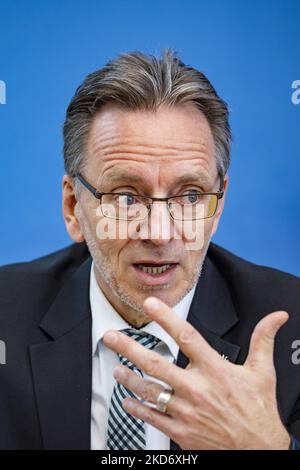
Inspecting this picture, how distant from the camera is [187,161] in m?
1.79

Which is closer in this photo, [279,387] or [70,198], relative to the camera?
[279,387]

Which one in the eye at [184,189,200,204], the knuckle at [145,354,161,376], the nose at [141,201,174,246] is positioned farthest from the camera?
the eye at [184,189,200,204]

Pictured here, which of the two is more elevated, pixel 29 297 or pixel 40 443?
pixel 29 297

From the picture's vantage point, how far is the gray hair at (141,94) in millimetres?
1849

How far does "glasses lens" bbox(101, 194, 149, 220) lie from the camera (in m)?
1.78

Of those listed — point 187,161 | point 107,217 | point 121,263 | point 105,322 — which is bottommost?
point 105,322

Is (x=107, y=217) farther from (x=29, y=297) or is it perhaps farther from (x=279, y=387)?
(x=279, y=387)

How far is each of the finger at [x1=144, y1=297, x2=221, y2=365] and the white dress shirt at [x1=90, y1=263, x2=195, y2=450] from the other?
1.50 ft

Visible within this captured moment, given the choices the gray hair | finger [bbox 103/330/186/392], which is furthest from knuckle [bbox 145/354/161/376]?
the gray hair

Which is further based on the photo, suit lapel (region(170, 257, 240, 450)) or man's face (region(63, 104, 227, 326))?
suit lapel (region(170, 257, 240, 450))

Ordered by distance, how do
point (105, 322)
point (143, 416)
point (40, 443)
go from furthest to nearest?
point (105, 322), point (40, 443), point (143, 416)

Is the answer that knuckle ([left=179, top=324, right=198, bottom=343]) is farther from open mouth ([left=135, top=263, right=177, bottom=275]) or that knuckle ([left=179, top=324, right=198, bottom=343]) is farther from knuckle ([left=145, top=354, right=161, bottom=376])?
open mouth ([left=135, top=263, right=177, bottom=275])
